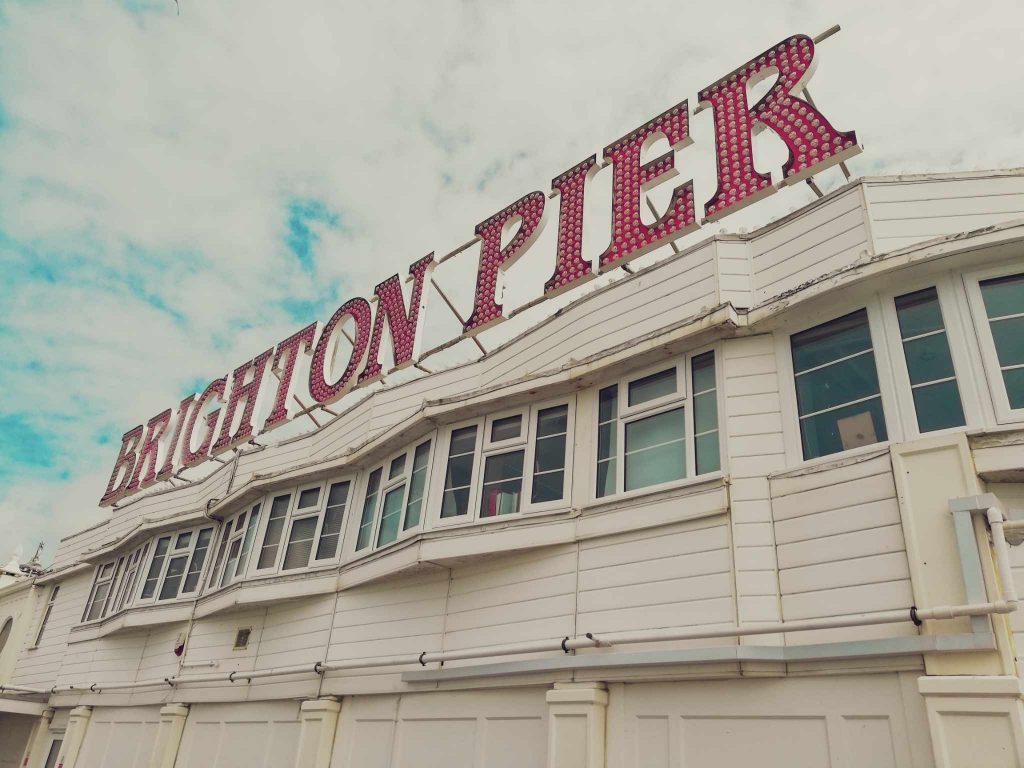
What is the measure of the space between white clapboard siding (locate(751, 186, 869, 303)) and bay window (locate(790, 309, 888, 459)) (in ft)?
2.38

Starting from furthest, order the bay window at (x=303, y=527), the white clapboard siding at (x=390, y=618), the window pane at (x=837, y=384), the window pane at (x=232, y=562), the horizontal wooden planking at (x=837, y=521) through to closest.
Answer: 1. the window pane at (x=232, y=562)
2. the bay window at (x=303, y=527)
3. the white clapboard siding at (x=390, y=618)
4. the window pane at (x=837, y=384)
5. the horizontal wooden planking at (x=837, y=521)

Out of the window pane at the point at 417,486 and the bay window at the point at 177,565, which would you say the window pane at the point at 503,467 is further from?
the bay window at the point at 177,565

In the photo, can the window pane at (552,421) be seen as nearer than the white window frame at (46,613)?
Yes


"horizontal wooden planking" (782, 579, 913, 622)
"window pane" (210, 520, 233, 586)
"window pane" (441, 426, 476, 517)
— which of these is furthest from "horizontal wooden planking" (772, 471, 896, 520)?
"window pane" (210, 520, 233, 586)

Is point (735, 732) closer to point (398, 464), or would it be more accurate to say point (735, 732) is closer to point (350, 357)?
point (398, 464)

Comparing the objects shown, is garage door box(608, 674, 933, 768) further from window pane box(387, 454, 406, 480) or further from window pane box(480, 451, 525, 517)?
window pane box(387, 454, 406, 480)

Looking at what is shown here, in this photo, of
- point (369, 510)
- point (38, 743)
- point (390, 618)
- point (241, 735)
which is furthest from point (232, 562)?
point (38, 743)

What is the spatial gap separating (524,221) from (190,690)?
1102 cm

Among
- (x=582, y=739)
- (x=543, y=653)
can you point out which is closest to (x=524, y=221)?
(x=543, y=653)

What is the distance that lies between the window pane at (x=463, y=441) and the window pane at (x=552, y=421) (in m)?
1.17

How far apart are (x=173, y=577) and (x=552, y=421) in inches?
451

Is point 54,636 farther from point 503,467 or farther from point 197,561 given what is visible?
point 503,467

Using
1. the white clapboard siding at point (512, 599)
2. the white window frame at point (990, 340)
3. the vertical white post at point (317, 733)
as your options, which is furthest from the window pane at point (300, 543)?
the white window frame at point (990, 340)

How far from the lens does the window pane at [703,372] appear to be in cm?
829
